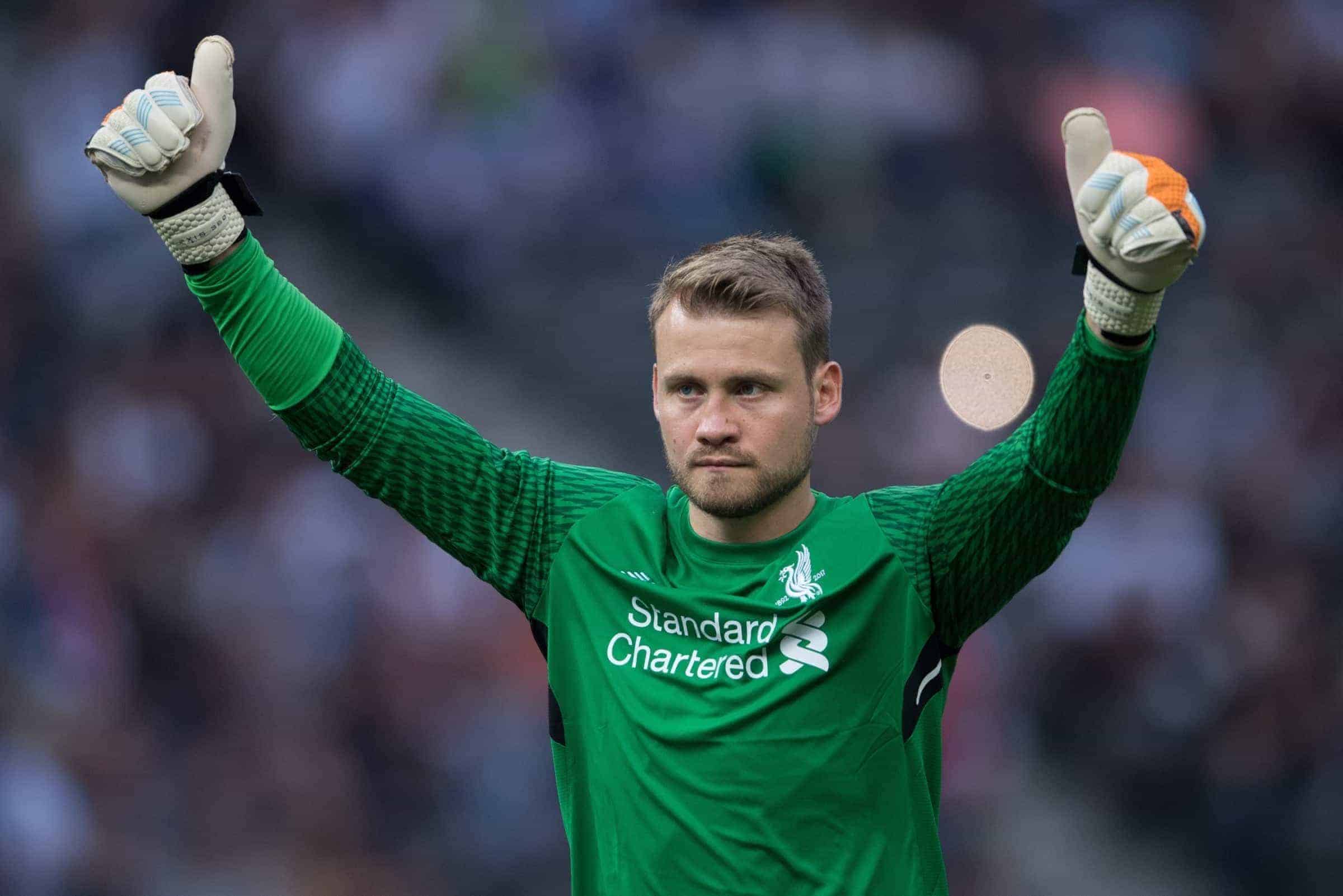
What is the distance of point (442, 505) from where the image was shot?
280 cm

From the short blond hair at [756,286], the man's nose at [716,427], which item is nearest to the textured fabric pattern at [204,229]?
the short blond hair at [756,286]

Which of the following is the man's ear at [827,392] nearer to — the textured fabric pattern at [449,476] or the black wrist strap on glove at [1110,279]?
the textured fabric pattern at [449,476]

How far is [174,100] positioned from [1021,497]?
162 cm

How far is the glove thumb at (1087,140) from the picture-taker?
2.21m

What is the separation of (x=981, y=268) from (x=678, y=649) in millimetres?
4594

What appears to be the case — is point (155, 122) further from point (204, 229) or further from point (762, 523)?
point (762, 523)

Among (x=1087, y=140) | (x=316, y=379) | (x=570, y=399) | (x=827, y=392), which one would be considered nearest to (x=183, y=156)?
(x=316, y=379)

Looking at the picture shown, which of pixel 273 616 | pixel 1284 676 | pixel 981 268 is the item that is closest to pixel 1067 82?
pixel 981 268

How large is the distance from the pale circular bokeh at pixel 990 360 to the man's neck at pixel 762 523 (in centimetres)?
403

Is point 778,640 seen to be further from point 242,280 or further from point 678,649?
point 242,280

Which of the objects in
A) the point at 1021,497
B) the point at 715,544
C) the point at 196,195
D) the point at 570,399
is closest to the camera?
the point at 1021,497

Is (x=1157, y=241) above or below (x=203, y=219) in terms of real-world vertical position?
below

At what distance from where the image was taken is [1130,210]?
2160 millimetres

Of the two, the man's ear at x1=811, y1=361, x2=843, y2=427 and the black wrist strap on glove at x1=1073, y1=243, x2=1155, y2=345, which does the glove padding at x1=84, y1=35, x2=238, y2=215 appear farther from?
the black wrist strap on glove at x1=1073, y1=243, x2=1155, y2=345
